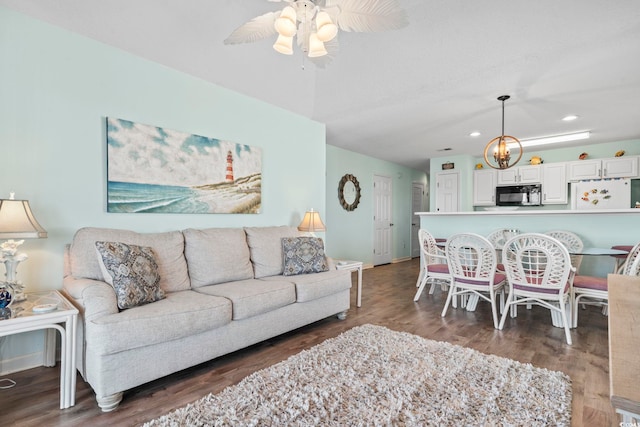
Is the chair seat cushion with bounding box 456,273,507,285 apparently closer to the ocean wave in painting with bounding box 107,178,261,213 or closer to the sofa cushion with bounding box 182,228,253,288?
the sofa cushion with bounding box 182,228,253,288

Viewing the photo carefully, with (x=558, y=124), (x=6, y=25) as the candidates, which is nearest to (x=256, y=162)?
(x=6, y=25)

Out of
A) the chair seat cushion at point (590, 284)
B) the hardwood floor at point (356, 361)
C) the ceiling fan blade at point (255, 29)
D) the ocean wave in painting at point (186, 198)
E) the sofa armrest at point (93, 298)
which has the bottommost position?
the hardwood floor at point (356, 361)

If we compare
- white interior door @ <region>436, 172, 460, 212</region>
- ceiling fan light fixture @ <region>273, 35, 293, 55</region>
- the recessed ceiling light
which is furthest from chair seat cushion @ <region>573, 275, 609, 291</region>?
white interior door @ <region>436, 172, 460, 212</region>

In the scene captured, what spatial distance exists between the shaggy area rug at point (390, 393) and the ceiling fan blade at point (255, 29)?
7.07 feet

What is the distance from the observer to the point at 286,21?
181cm

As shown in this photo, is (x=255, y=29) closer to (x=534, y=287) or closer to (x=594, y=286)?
(x=534, y=287)

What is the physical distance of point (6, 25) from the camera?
7.38 ft

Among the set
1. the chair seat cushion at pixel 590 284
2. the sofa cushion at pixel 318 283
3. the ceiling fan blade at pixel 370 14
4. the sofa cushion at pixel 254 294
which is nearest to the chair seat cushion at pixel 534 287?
the chair seat cushion at pixel 590 284

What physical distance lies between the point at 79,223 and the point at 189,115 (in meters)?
1.36

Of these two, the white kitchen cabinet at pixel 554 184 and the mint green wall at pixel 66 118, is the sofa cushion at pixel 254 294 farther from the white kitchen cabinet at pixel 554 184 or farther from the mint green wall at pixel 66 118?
the white kitchen cabinet at pixel 554 184

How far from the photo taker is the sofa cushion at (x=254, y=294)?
240 centimetres

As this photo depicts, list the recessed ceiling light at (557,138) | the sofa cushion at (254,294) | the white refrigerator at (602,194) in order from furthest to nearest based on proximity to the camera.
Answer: the white refrigerator at (602,194)
the recessed ceiling light at (557,138)
the sofa cushion at (254,294)

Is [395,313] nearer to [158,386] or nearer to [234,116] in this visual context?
[158,386]

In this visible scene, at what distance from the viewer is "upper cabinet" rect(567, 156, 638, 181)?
5371 mm
